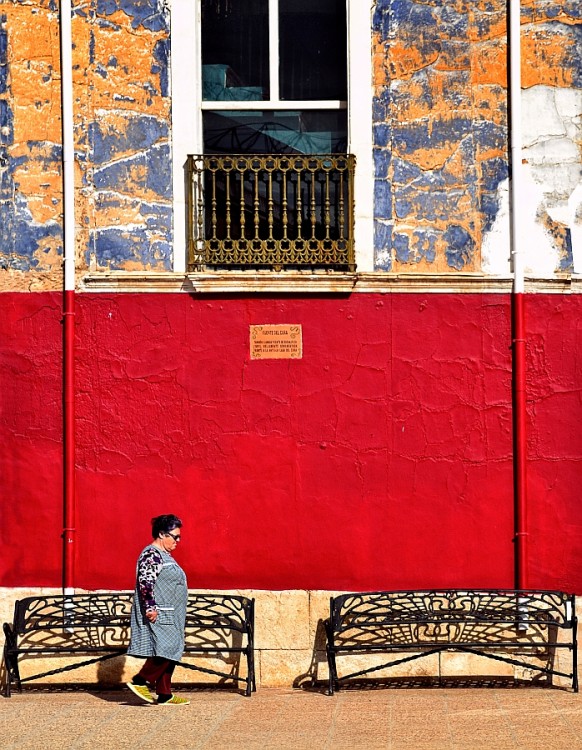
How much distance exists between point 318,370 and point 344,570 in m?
1.68

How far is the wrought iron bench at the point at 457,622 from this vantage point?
10.6 meters

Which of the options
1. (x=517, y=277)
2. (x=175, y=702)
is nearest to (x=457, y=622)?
(x=175, y=702)

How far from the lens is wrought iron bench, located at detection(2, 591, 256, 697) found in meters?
10.8

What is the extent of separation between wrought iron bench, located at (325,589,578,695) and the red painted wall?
202mm

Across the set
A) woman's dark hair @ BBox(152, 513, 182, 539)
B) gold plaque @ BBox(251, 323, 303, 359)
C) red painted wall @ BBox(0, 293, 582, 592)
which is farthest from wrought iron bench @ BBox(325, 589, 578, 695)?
gold plaque @ BBox(251, 323, 303, 359)

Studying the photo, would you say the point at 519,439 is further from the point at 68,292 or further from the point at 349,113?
the point at 68,292

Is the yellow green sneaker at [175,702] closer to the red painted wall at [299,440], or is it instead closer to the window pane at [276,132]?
the red painted wall at [299,440]

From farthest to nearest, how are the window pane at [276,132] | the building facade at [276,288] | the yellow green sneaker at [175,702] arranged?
the window pane at [276,132]
the building facade at [276,288]
the yellow green sneaker at [175,702]

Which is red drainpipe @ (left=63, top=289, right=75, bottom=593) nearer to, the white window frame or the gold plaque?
the white window frame

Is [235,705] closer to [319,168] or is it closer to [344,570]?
[344,570]

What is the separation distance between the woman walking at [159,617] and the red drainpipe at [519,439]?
2.84m

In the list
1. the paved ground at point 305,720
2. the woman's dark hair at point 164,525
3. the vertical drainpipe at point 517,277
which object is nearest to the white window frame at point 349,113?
the vertical drainpipe at point 517,277

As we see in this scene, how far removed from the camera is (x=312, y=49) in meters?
11.5

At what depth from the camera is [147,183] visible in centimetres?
1114
